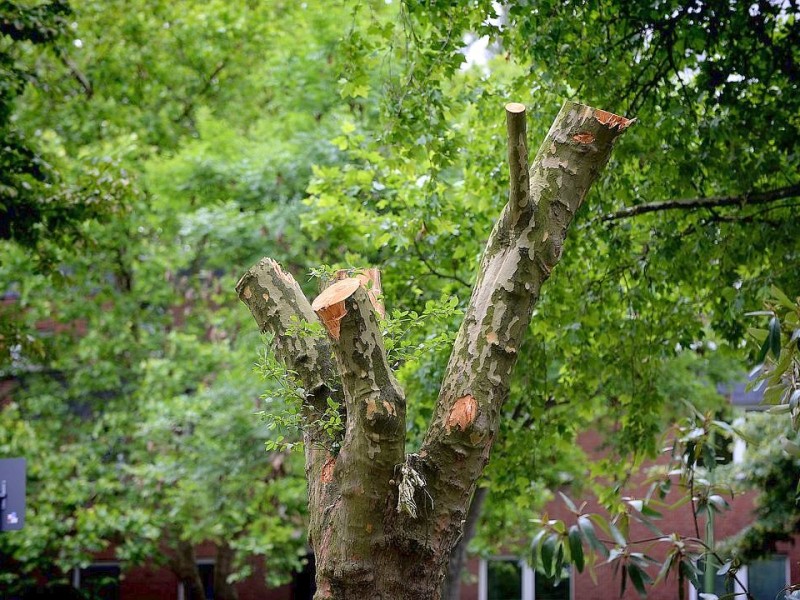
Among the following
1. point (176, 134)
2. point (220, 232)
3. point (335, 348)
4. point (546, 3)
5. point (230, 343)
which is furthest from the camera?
point (176, 134)

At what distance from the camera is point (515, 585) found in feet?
70.0

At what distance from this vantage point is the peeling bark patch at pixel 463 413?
420 cm

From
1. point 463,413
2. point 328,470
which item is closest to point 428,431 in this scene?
point 463,413

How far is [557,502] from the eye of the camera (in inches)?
834

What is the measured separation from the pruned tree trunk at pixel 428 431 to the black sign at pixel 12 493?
373 cm

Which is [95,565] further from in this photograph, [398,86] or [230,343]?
[398,86]

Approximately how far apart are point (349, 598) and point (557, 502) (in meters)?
17.5

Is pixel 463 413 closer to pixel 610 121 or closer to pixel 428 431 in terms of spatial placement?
pixel 428 431

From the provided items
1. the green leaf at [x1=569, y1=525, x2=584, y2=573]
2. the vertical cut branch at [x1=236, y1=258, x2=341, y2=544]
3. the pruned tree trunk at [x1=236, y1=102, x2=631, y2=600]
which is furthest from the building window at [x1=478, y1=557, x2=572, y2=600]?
the pruned tree trunk at [x1=236, y1=102, x2=631, y2=600]

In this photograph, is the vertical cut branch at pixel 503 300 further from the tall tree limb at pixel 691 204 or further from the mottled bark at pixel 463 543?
the mottled bark at pixel 463 543

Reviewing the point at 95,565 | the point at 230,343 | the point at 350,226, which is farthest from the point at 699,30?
the point at 95,565

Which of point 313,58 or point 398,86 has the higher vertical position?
point 313,58

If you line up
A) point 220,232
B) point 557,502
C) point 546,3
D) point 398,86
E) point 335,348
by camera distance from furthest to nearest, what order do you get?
point 557,502 < point 220,232 < point 398,86 < point 546,3 < point 335,348

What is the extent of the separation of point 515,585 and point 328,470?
17.8m
